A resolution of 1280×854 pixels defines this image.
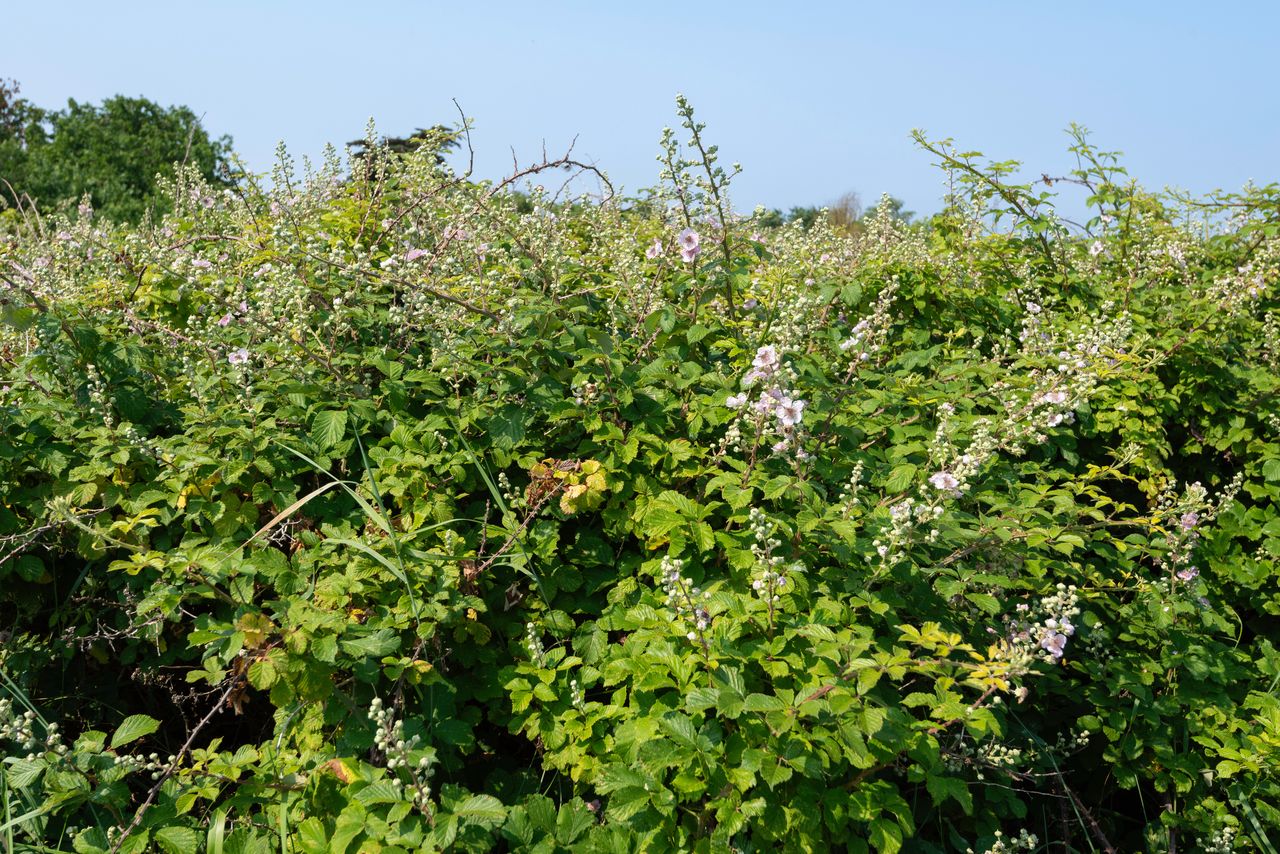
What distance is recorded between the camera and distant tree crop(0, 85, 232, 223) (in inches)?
599

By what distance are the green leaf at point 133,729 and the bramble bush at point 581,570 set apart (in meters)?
0.01

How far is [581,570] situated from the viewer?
260cm

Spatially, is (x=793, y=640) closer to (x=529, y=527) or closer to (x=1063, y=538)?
(x=529, y=527)

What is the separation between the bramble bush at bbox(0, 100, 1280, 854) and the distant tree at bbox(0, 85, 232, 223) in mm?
12383

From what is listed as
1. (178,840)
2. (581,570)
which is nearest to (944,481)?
(581,570)

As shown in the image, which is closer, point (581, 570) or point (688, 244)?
point (581, 570)

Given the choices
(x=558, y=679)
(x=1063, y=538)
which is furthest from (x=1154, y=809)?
(x=558, y=679)

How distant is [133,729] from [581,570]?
1.16m

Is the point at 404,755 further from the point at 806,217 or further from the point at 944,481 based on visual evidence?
the point at 806,217

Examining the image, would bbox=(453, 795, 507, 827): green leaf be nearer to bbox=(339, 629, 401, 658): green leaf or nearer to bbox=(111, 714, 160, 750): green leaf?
bbox=(339, 629, 401, 658): green leaf

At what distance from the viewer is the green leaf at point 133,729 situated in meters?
2.04

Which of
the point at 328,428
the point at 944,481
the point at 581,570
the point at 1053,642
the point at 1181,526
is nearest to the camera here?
the point at 1053,642

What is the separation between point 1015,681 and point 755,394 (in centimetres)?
102

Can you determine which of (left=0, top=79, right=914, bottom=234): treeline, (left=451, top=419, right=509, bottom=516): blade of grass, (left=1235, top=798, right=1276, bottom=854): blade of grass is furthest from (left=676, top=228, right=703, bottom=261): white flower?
(left=0, top=79, right=914, bottom=234): treeline
